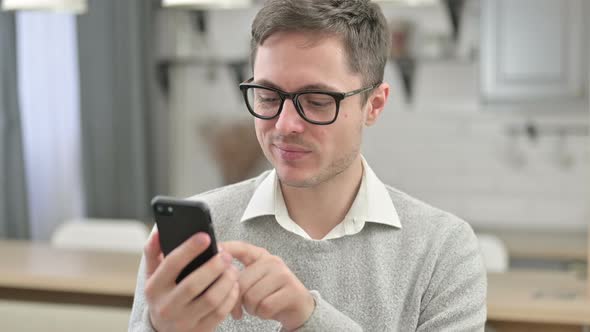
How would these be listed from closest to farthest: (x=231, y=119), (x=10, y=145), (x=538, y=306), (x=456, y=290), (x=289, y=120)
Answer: (x=289, y=120) → (x=456, y=290) → (x=538, y=306) → (x=10, y=145) → (x=231, y=119)

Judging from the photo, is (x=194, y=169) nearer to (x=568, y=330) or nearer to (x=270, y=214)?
(x=568, y=330)

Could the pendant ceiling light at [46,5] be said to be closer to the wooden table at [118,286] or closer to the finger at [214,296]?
the wooden table at [118,286]

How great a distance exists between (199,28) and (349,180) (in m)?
3.49

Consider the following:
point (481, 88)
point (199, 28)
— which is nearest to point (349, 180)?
point (481, 88)

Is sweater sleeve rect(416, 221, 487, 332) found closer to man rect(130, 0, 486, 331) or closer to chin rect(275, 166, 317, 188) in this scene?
man rect(130, 0, 486, 331)

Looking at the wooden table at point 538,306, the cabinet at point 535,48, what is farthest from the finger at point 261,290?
the cabinet at point 535,48

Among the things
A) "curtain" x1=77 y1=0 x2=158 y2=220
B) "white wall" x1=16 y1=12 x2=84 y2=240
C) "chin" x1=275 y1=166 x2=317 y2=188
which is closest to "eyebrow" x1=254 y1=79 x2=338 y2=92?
"chin" x1=275 y1=166 x2=317 y2=188

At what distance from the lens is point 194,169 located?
510 cm

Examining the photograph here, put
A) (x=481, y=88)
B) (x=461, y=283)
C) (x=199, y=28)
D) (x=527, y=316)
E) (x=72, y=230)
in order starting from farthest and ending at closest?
(x=199, y=28) < (x=481, y=88) < (x=72, y=230) < (x=527, y=316) < (x=461, y=283)

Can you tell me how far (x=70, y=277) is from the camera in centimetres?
305

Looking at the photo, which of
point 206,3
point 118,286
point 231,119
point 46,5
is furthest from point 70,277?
point 231,119

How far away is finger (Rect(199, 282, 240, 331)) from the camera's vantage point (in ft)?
3.93

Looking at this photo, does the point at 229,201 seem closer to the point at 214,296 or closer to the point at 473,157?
the point at 214,296

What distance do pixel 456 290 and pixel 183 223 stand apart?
566 millimetres
